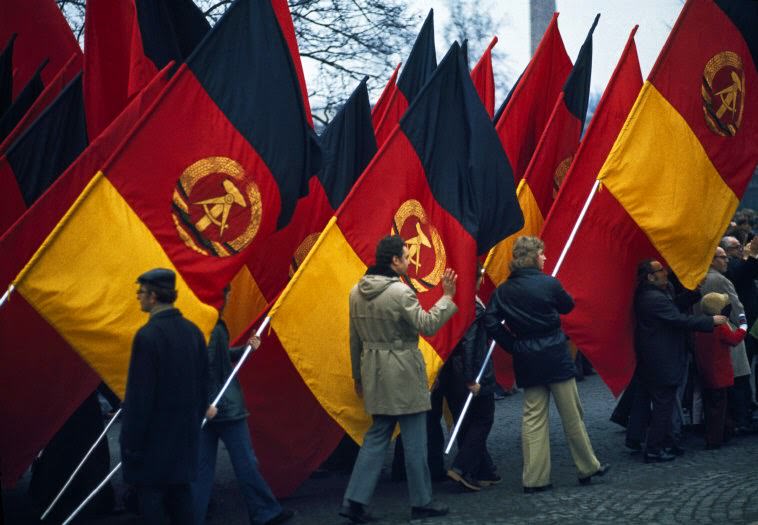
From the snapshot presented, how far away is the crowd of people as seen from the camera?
5297 mm

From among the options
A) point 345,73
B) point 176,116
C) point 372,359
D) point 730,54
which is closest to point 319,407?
point 372,359

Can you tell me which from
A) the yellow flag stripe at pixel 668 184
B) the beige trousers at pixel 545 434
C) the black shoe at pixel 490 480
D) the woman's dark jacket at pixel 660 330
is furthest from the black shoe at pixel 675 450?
the black shoe at pixel 490 480

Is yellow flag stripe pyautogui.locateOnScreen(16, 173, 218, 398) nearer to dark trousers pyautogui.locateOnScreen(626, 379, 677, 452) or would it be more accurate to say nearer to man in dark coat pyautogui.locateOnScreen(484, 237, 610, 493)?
man in dark coat pyautogui.locateOnScreen(484, 237, 610, 493)

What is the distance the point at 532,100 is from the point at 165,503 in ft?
17.4

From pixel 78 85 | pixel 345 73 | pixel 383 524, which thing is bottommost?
pixel 383 524

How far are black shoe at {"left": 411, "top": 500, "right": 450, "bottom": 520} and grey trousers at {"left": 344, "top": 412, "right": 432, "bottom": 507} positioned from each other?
0.03 metres

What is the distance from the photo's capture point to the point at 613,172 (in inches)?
303

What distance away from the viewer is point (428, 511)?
6.66 meters

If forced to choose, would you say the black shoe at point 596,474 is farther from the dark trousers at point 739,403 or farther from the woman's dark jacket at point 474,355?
the dark trousers at point 739,403

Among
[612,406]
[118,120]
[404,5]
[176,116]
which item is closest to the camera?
[176,116]

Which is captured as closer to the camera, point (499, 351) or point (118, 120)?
point (118, 120)

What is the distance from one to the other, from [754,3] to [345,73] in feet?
31.2

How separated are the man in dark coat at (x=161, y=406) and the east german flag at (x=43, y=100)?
2686mm

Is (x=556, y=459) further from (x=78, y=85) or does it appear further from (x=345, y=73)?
(x=345, y=73)
